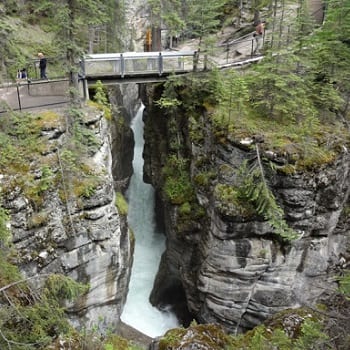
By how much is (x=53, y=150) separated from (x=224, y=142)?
656cm

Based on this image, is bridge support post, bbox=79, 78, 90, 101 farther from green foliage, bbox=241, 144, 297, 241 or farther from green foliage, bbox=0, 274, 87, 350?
green foliage, bbox=0, 274, 87, 350

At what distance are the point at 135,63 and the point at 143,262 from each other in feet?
33.6

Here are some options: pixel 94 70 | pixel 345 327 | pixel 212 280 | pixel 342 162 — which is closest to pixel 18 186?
pixel 94 70

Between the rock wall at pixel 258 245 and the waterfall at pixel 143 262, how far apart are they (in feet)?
7.67

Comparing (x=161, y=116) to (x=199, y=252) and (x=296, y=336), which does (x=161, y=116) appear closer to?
(x=199, y=252)

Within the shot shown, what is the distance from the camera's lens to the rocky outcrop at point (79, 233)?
38.4 feet

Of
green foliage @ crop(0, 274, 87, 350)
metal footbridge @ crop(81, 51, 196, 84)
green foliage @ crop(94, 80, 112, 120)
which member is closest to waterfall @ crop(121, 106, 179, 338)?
green foliage @ crop(94, 80, 112, 120)

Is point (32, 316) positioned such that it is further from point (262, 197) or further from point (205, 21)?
point (205, 21)

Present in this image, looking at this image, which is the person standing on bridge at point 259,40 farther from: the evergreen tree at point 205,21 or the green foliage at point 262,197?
the green foliage at point 262,197

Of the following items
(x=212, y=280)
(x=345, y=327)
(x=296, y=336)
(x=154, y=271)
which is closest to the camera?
(x=345, y=327)

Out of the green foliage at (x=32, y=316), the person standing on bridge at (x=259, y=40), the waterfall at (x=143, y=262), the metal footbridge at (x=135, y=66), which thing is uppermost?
the person standing on bridge at (x=259, y=40)

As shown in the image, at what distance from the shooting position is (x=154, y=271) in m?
19.5

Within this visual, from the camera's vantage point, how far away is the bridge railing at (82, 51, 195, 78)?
613 inches

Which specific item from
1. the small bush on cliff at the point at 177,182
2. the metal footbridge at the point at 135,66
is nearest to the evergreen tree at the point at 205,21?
the metal footbridge at the point at 135,66
